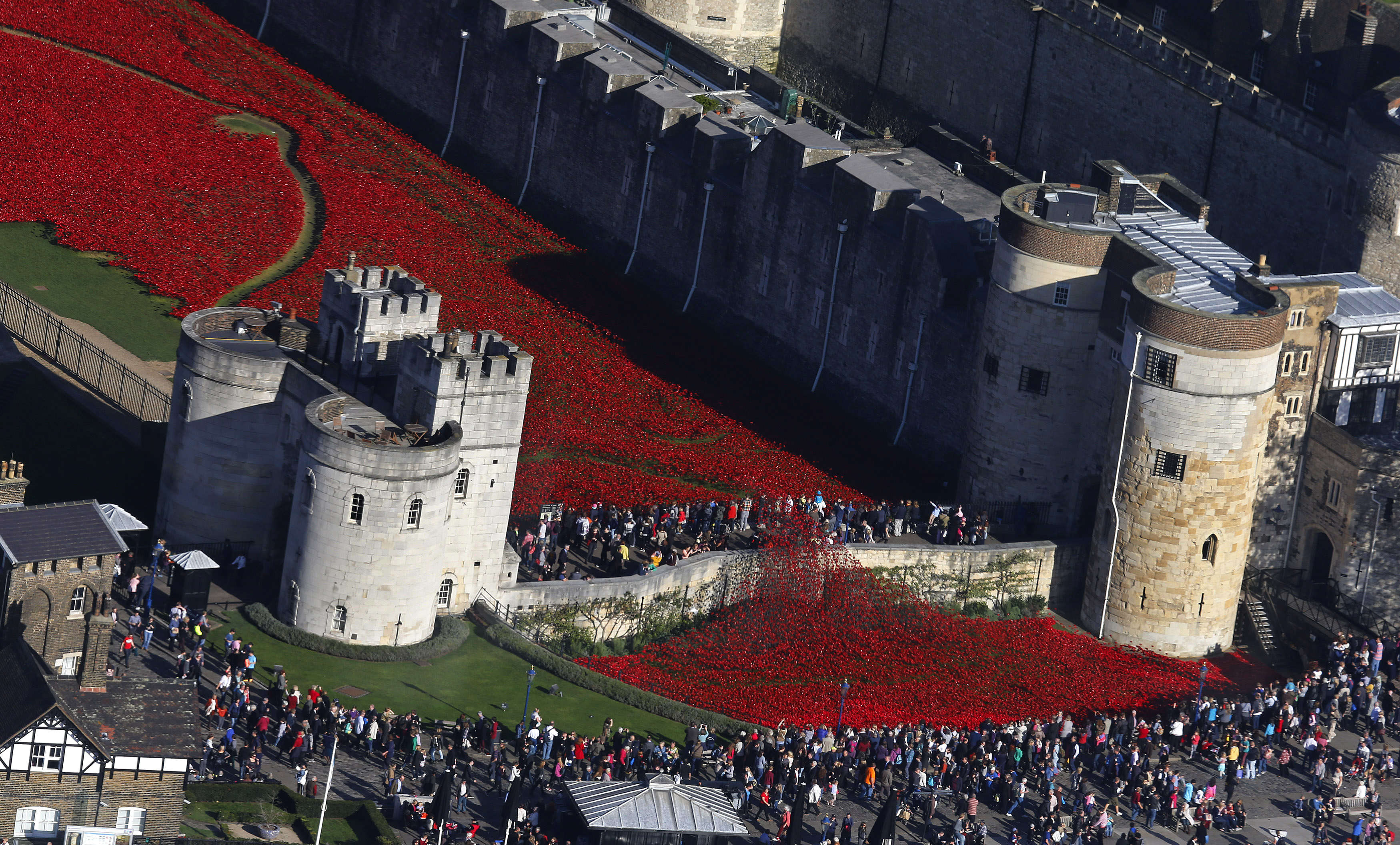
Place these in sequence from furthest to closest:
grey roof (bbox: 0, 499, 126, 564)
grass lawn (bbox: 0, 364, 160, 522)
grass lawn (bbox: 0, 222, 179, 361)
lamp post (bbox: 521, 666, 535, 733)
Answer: grass lawn (bbox: 0, 222, 179, 361), grass lawn (bbox: 0, 364, 160, 522), lamp post (bbox: 521, 666, 535, 733), grey roof (bbox: 0, 499, 126, 564)

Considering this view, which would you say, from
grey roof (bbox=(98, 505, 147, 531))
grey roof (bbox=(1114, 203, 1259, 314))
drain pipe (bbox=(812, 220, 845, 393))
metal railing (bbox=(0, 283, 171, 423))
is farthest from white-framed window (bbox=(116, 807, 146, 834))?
drain pipe (bbox=(812, 220, 845, 393))

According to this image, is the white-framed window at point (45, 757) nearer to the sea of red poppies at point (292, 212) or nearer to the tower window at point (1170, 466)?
the sea of red poppies at point (292, 212)

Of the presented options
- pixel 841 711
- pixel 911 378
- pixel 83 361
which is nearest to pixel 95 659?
pixel 841 711

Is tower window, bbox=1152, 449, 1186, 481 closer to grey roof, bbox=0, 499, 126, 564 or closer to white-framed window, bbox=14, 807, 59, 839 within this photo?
grey roof, bbox=0, 499, 126, 564

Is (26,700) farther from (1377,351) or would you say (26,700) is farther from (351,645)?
(1377,351)

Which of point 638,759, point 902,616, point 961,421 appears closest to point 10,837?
point 638,759

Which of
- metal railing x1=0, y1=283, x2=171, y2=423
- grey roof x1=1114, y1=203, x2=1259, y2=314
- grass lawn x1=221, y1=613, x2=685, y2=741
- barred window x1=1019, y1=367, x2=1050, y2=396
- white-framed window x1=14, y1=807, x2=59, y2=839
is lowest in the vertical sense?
white-framed window x1=14, y1=807, x2=59, y2=839
